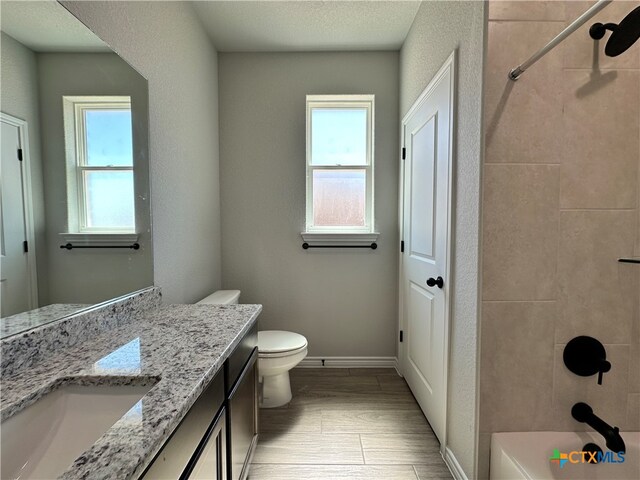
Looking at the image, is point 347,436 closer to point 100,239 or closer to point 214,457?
point 214,457

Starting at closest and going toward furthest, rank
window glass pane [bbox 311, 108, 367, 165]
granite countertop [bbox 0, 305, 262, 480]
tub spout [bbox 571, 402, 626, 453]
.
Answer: granite countertop [bbox 0, 305, 262, 480] → tub spout [bbox 571, 402, 626, 453] → window glass pane [bbox 311, 108, 367, 165]

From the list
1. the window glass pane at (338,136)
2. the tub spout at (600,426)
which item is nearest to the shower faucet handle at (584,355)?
the tub spout at (600,426)

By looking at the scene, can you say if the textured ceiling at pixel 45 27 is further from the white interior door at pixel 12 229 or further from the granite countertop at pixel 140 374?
the granite countertop at pixel 140 374

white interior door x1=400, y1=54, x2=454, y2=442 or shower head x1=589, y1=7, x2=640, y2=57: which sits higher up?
shower head x1=589, y1=7, x2=640, y2=57

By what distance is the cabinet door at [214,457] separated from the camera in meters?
0.81

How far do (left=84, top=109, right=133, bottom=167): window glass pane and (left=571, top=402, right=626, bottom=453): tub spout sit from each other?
2.10 meters

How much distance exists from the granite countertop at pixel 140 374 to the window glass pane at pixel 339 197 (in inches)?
53.3

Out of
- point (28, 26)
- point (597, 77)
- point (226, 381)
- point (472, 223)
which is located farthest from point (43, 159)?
point (597, 77)

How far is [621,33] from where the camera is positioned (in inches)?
37.6

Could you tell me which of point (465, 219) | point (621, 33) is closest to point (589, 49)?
point (621, 33)

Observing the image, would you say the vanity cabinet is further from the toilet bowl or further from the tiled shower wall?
the tiled shower wall

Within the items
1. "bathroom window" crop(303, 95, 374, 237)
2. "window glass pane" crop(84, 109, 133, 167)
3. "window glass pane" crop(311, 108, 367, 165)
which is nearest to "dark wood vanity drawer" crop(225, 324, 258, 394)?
"window glass pane" crop(84, 109, 133, 167)

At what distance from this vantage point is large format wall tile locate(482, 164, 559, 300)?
3.74ft

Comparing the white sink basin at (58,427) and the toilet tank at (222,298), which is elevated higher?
the white sink basin at (58,427)
